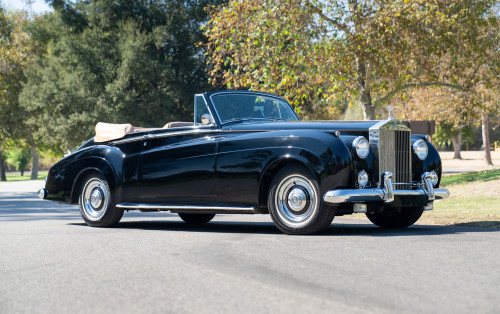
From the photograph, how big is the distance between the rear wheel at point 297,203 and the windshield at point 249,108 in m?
1.37

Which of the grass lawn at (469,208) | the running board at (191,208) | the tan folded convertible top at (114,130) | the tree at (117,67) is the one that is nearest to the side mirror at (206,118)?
the tan folded convertible top at (114,130)

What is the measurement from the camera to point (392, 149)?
8391 mm

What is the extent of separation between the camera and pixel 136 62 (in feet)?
112

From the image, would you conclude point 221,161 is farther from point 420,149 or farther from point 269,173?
point 420,149

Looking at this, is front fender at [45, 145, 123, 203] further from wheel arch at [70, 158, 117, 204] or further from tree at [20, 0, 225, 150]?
tree at [20, 0, 225, 150]

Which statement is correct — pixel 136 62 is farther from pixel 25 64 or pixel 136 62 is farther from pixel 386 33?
pixel 386 33

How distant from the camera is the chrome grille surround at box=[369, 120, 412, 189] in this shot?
8102 millimetres

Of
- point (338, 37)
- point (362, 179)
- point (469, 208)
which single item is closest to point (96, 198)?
point (362, 179)

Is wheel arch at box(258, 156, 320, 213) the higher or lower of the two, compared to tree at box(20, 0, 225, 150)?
lower

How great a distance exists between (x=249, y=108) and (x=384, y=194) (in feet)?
7.96

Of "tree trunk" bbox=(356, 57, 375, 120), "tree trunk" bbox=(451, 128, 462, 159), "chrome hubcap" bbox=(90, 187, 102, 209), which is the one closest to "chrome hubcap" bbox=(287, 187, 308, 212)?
"chrome hubcap" bbox=(90, 187, 102, 209)

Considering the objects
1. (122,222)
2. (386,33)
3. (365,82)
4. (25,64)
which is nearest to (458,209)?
(122,222)

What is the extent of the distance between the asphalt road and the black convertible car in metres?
0.44

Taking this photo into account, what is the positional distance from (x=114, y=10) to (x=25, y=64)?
34.8 feet
